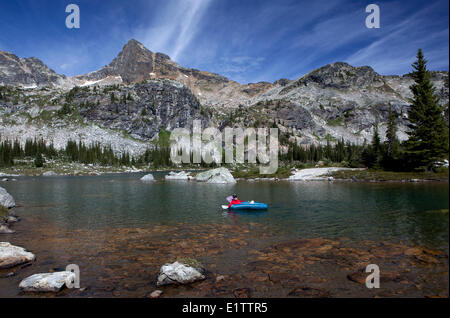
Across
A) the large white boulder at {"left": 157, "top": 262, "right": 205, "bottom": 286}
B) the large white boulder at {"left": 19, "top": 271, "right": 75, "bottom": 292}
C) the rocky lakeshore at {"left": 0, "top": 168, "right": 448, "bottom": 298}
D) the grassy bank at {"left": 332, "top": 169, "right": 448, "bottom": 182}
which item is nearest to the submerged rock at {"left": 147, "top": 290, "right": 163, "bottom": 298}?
the rocky lakeshore at {"left": 0, "top": 168, "right": 448, "bottom": 298}

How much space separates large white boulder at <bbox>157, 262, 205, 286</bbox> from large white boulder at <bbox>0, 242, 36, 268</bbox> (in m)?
8.41

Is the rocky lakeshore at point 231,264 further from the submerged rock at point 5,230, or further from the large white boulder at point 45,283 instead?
the submerged rock at point 5,230

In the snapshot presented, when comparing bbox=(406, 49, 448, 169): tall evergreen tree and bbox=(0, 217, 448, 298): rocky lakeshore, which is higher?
bbox=(406, 49, 448, 169): tall evergreen tree

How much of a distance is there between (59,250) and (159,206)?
18477 millimetres

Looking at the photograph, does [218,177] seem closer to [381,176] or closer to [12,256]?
[381,176]

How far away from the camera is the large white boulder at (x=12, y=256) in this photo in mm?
13773

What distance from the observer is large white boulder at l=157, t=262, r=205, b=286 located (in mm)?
11750

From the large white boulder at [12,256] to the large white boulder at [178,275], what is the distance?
27.6ft

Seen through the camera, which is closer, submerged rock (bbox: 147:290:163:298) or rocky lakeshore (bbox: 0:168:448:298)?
submerged rock (bbox: 147:290:163:298)

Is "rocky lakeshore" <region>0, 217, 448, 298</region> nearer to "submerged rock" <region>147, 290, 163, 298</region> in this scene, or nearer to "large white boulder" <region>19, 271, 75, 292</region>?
"submerged rock" <region>147, 290, 163, 298</region>

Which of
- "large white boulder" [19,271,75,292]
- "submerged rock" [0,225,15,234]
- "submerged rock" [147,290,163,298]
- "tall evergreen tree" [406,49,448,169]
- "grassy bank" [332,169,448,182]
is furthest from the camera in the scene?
"grassy bank" [332,169,448,182]

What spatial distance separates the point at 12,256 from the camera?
1416cm

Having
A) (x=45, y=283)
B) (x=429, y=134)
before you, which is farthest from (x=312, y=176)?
(x=45, y=283)
